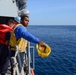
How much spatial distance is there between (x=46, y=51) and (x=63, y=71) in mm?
22458

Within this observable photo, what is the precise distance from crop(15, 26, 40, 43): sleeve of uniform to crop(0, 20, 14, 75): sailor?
2.78ft

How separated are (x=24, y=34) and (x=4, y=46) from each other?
140cm

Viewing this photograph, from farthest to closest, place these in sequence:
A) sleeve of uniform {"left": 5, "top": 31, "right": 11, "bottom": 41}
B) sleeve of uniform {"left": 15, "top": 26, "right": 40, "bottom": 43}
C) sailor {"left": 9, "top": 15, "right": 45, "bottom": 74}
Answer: sleeve of uniform {"left": 5, "top": 31, "right": 11, "bottom": 41}
sailor {"left": 9, "top": 15, "right": 45, "bottom": 74}
sleeve of uniform {"left": 15, "top": 26, "right": 40, "bottom": 43}

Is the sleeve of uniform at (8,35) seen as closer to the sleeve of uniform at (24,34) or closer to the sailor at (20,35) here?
the sailor at (20,35)

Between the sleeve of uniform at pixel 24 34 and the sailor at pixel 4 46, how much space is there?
85 cm

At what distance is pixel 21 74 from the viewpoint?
5.70 m

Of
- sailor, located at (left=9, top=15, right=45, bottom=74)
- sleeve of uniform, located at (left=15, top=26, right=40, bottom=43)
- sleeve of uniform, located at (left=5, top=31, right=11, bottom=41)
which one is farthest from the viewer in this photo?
sleeve of uniform, located at (left=5, top=31, right=11, bottom=41)

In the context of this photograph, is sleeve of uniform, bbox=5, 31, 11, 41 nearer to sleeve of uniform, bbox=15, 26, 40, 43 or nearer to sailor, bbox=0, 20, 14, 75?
sailor, bbox=0, 20, 14, 75

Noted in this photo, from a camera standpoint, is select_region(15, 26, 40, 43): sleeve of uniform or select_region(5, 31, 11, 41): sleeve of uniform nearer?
select_region(15, 26, 40, 43): sleeve of uniform

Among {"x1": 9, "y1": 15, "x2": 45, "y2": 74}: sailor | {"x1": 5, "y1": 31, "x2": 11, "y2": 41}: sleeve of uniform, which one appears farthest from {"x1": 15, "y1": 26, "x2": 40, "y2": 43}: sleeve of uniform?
{"x1": 5, "y1": 31, "x2": 11, "y2": 41}: sleeve of uniform

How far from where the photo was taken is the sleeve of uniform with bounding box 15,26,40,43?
180 inches

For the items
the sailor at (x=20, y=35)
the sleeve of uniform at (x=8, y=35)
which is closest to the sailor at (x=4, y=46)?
the sleeve of uniform at (x=8, y=35)

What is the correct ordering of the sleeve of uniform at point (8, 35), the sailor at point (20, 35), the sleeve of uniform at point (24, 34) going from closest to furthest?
the sleeve of uniform at point (24, 34)
the sailor at point (20, 35)
the sleeve of uniform at point (8, 35)

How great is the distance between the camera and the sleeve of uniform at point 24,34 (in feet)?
15.0
